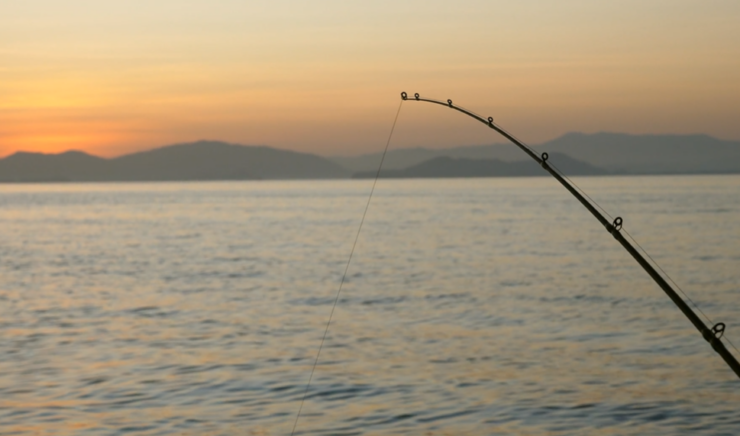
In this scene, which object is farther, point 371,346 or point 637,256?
point 371,346

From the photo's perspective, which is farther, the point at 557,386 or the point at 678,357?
the point at 678,357

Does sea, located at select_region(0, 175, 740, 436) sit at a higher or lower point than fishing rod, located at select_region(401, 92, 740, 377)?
lower

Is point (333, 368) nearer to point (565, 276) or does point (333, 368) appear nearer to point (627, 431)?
point (627, 431)

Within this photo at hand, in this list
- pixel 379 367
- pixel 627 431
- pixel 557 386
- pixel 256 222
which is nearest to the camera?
pixel 627 431

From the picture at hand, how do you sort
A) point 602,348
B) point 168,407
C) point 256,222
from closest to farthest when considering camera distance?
point 168,407 < point 602,348 < point 256,222

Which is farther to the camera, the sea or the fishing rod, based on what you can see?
the sea

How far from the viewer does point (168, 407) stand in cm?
1287

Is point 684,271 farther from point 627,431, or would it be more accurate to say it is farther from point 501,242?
point 627,431

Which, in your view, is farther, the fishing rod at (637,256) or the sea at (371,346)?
the sea at (371,346)

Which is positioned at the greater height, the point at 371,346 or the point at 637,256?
the point at 637,256

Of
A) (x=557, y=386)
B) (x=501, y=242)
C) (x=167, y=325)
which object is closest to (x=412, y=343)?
(x=557, y=386)

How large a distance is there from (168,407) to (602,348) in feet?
26.1

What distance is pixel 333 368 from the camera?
15.5 meters

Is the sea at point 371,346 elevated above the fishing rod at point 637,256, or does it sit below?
below
